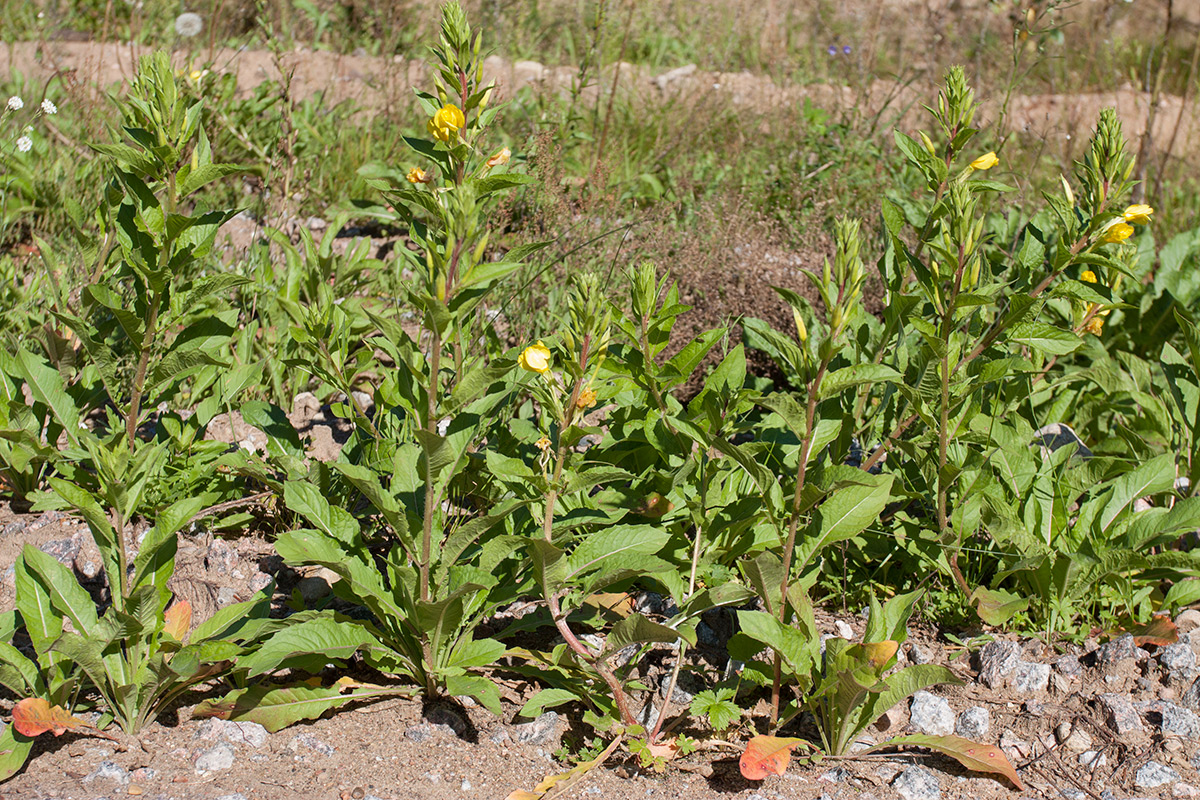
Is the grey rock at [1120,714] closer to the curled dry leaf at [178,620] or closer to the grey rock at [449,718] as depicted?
the grey rock at [449,718]

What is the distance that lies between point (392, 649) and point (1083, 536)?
188 cm

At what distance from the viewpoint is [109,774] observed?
1934 mm

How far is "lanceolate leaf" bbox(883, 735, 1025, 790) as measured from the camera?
203cm

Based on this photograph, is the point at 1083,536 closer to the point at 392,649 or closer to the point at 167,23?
the point at 392,649

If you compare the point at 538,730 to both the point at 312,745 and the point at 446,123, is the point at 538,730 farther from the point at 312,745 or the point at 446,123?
the point at 446,123

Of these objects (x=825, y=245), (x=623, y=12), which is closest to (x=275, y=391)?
(x=825, y=245)

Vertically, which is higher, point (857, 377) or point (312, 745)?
point (857, 377)

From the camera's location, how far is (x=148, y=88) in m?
2.15

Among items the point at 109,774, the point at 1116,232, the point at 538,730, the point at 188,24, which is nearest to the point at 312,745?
the point at 109,774

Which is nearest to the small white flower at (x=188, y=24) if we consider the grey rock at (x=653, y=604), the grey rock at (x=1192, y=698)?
the grey rock at (x=653, y=604)

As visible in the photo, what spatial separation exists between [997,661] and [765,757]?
82 centimetres

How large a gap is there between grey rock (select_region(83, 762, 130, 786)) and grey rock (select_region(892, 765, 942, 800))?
1.62 metres

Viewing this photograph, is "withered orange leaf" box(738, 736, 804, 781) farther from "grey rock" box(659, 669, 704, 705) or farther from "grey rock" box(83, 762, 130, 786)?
"grey rock" box(83, 762, 130, 786)

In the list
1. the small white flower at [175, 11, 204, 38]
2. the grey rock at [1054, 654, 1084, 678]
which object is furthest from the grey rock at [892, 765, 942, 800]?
the small white flower at [175, 11, 204, 38]
